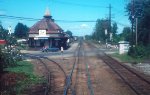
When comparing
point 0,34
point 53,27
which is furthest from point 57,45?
point 0,34

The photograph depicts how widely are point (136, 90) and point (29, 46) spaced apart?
199ft

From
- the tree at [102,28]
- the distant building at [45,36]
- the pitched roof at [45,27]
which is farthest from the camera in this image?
the tree at [102,28]

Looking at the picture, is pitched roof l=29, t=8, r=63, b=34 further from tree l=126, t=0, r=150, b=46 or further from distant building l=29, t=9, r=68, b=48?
tree l=126, t=0, r=150, b=46

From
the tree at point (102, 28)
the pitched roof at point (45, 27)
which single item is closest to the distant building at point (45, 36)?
the pitched roof at point (45, 27)

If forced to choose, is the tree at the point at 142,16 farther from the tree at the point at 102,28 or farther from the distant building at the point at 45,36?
the tree at the point at 102,28

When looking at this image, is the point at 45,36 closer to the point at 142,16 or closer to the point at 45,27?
the point at 45,27

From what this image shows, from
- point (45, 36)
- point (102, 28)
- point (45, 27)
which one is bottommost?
point (45, 36)

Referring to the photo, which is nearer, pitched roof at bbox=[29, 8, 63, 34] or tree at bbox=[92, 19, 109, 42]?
pitched roof at bbox=[29, 8, 63, 34]

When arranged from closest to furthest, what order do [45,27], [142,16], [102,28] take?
[142,16]
[45,27]
[102,28]

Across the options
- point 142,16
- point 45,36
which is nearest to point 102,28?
point 45,36

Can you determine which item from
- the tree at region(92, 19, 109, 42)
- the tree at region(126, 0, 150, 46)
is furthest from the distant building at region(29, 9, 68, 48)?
the tree at region(126, 0, 150, 46)

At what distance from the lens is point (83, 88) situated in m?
18.2

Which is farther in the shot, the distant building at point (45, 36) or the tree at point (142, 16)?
the distant building at point (45, 36)

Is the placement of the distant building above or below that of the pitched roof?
below
